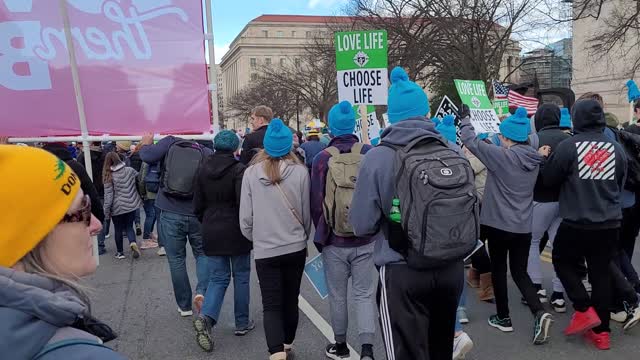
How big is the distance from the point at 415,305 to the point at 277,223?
1474mm

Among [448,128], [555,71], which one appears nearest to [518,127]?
[448,128]

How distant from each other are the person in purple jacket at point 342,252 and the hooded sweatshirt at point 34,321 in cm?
299

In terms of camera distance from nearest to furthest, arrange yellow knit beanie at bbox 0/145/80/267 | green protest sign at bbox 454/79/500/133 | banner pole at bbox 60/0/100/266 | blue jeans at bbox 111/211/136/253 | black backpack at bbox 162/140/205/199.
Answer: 1. yellow knit beanie at bbox 0/145/80/267
2. banner pole at bbox 60/0/100/266
3. black backpack at bbox 162/140/205/199
4. green protest sign at bbox 454/79/500/133
5. blue jeans at bbox 111/211/136/253

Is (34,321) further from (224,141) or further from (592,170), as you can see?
(592,170)

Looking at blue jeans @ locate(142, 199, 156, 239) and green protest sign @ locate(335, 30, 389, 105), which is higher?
green protest sign @ locate(335, 30, 389, 105)

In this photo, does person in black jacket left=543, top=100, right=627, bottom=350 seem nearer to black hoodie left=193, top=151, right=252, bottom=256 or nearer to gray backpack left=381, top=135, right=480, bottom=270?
gray backpack left=381, top=135, right=480, bottom=270

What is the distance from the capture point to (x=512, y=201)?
461 cm

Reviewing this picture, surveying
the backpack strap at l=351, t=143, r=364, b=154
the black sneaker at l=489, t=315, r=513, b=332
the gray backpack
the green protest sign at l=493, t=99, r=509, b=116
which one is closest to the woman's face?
the gray backpack

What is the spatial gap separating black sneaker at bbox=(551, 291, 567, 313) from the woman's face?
5.06 meters

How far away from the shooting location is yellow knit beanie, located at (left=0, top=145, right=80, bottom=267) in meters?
1.17

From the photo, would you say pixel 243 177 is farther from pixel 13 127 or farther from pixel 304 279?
pixel 304 279

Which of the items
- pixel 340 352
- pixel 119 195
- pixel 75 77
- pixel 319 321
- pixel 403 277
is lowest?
pixel 319 321

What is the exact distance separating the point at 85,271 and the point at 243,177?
2.95m

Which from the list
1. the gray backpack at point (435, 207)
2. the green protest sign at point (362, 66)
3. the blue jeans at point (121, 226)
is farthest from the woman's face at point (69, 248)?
the blue jeans at point (121, 226)
